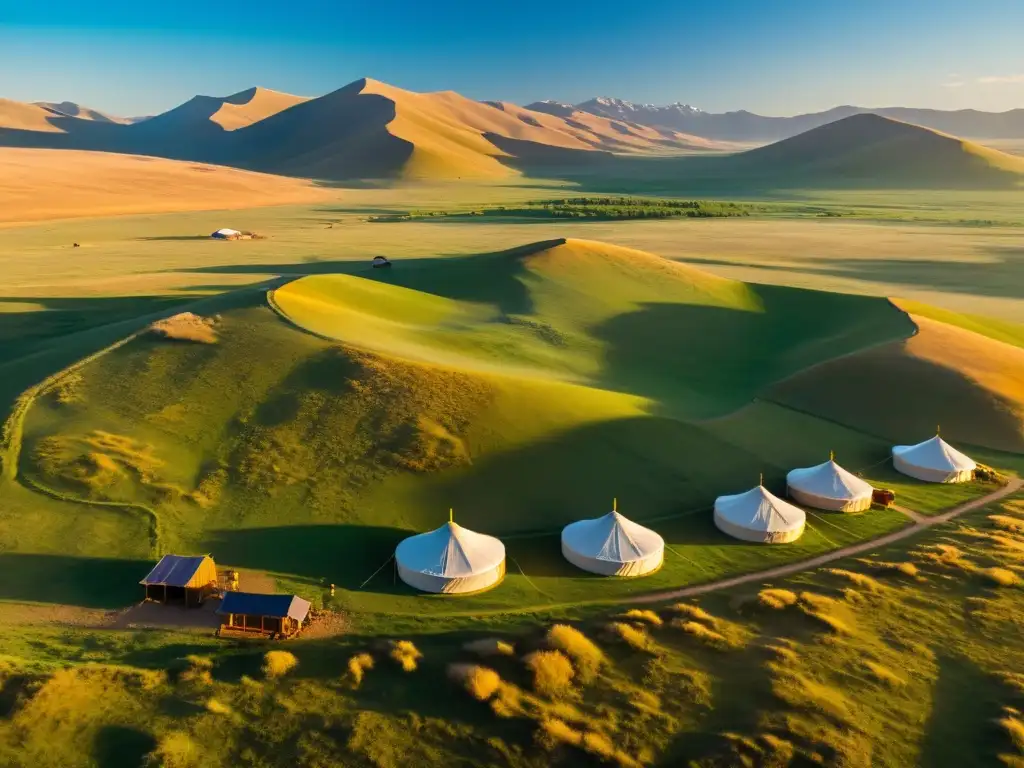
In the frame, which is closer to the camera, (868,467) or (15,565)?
(15,565)

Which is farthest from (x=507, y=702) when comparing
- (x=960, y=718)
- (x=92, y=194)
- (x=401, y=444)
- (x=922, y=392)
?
(x=92, y=194)

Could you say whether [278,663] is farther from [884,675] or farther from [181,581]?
[884,675]

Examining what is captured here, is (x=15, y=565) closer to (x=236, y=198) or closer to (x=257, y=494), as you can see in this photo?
(x=257, y=494)

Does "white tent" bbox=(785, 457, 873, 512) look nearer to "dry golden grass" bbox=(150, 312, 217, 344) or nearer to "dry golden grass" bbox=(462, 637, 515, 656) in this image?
"dry golden grass" bbox=(462, 637, 515, 656)

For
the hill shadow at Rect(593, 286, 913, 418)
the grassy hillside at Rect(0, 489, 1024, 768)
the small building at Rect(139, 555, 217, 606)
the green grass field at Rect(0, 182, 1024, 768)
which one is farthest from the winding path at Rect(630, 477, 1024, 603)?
the small building at Rect(139, 555, 217, 606)

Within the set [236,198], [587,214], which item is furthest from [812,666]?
[236,198]

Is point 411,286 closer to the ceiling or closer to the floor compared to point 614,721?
closer to the ceiling

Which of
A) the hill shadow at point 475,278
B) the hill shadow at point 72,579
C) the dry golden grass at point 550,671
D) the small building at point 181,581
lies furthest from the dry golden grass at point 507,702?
the hill shadow at point 475,278

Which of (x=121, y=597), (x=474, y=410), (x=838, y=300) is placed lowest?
(x=121, y=597)

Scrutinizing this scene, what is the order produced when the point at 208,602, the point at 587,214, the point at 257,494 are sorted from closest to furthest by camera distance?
the point at 208,602 → the point at 257,494 → the point at 587,214
